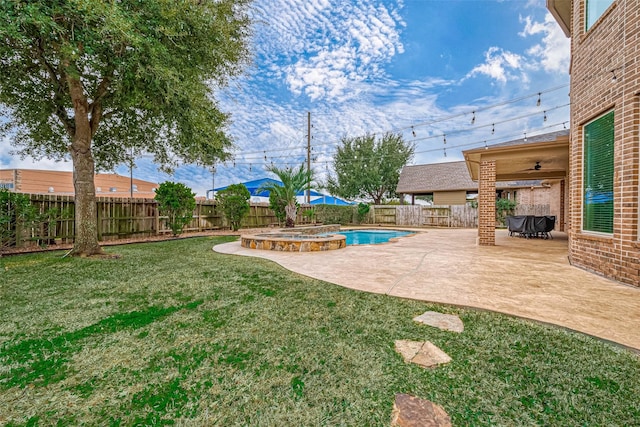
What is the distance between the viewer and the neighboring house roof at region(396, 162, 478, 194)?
2228 centimetres

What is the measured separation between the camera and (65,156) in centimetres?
850

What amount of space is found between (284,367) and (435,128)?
1860cm

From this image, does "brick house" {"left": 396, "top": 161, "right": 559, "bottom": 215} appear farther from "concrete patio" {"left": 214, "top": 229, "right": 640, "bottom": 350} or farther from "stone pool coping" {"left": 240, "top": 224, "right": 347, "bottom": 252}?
"stone pool coping" {"left": 240, "top": 224, "right": 347, "bottom": 252}

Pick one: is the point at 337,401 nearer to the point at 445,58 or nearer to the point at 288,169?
the point at 288,169

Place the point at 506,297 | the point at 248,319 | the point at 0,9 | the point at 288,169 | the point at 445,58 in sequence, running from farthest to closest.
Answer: the point at 445,58
the point at 288,169
the point at 0,9
the point at 506,297
the point at 248,319

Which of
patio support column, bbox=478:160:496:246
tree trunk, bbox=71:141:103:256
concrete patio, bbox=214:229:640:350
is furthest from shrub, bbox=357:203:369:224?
tree trunk, bbox=71:141:103:256

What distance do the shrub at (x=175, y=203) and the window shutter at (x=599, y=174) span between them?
10560 millimetres

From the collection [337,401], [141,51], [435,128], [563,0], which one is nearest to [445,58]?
[435,128]

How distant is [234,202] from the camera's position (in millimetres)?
12172

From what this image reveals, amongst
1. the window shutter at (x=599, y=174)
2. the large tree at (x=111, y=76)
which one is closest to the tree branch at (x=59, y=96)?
the large tree at (x=111, y=76)

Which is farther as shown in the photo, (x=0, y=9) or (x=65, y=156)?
(x=65, y=156)

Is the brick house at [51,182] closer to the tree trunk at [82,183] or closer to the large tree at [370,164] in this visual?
the tree trunk at [82,183]

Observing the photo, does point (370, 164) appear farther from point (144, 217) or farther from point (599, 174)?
Answer: point (599, 174)

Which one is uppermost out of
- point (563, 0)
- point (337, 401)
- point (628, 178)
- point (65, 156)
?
point (563, 0)
